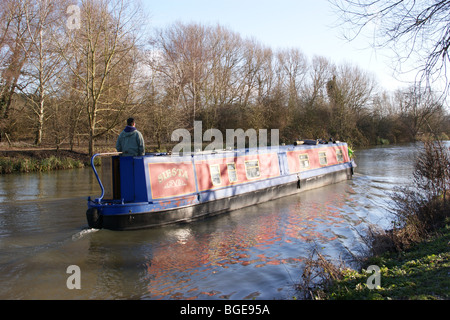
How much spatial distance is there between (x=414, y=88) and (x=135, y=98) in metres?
19.4

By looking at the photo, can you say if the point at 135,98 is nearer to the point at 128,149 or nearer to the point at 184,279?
the point at 128,149

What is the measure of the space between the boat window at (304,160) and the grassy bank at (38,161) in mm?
12161

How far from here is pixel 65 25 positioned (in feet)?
66.5

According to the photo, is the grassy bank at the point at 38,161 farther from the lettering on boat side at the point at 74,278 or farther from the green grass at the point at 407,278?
the green grass at the point at 407,278

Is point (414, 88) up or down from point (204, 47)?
down

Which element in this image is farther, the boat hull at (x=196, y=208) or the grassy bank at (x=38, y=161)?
the grassy bank at (x=38, y=161)

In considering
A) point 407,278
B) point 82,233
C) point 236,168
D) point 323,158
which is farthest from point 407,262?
point 323,158

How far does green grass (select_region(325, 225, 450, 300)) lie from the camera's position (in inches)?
158

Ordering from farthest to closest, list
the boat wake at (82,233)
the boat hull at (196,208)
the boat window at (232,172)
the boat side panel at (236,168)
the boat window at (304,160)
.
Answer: the boat window at (304,160) < the boat window at (232,172) < the boat side panel at (236,168) < the boat hull at (196,208) < the boat wake at (82,233)

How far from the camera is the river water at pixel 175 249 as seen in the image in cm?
559

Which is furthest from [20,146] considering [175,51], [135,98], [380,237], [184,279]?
[380,237]
